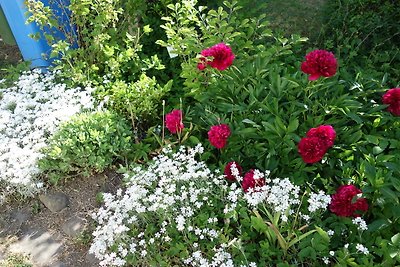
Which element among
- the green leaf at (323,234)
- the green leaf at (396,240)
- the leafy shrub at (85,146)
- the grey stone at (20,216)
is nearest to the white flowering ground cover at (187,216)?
the green leaf at (323,234)

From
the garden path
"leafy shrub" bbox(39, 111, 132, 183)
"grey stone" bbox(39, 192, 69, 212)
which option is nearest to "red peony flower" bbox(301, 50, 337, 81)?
"leafy shrub" bbox(39, 111, 132, 183)

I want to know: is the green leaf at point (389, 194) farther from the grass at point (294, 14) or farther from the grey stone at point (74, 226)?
the grass at point (294, 14)

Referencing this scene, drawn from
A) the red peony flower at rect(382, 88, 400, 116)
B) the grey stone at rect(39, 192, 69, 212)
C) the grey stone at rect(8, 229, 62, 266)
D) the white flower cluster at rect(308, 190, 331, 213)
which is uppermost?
the red peony flower at rect(382, 88, 400, 116)

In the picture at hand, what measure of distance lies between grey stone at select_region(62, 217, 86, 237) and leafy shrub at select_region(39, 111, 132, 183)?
0.31m

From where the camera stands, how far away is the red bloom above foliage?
243cm

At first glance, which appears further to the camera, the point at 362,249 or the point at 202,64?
the point at 202,64

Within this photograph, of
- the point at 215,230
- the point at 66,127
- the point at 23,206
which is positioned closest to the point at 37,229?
the point at 23,206

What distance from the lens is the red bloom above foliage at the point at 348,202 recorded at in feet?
7.98

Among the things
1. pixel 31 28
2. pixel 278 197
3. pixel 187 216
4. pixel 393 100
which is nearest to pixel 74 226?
pixel 187 216

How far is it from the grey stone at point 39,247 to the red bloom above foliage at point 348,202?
187cm

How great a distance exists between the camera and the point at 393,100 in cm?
288

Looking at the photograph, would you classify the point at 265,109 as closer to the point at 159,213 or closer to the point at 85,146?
the point at 159,213

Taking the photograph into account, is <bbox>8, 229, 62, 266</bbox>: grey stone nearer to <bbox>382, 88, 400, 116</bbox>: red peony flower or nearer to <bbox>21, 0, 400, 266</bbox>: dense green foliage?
<bbox>21, 0, 400, 266</bbox>: dense green foliage

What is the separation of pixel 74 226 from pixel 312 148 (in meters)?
1.75
